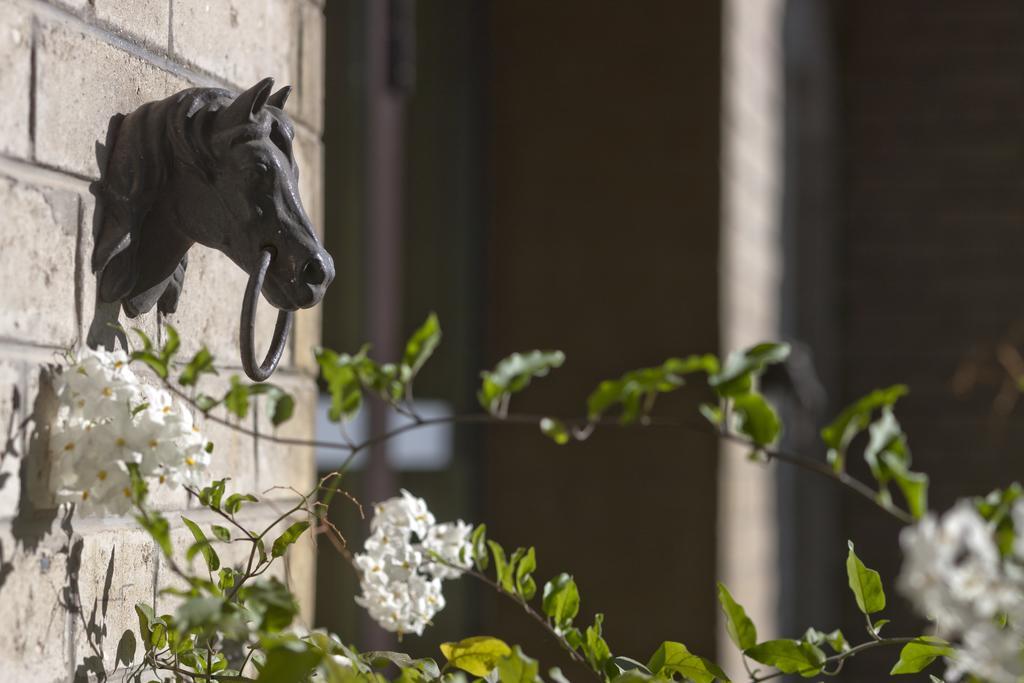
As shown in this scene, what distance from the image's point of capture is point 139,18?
41.0 inches

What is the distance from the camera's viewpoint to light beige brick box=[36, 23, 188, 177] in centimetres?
92

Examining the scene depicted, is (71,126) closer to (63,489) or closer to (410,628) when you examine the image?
(63,489)

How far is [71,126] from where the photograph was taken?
950mm

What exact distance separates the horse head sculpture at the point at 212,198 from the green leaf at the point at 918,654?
46 cm

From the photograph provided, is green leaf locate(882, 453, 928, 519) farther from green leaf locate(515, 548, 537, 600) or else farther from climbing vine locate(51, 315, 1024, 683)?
green leaf locate(515, 548, 537, 600)

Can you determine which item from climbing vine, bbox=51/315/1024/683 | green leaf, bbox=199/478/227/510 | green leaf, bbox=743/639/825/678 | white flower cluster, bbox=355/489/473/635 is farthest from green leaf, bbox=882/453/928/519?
green leaf, bbox=199/478/227/510

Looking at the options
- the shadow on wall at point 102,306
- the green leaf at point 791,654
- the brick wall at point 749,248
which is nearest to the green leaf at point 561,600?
the green leaf at point 791,654

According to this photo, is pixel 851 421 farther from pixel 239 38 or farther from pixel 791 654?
pixel 239 38

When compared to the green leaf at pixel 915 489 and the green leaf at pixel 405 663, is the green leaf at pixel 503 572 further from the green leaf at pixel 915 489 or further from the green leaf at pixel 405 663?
the green leaf at pixel 915 489

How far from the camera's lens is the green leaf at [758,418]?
3.54 ft

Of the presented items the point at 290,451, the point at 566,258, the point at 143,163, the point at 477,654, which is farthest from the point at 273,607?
the point at 566,258

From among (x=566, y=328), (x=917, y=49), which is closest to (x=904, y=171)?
(x=917, y=49)

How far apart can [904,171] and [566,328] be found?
261cm

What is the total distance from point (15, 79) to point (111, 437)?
0.23 metres
